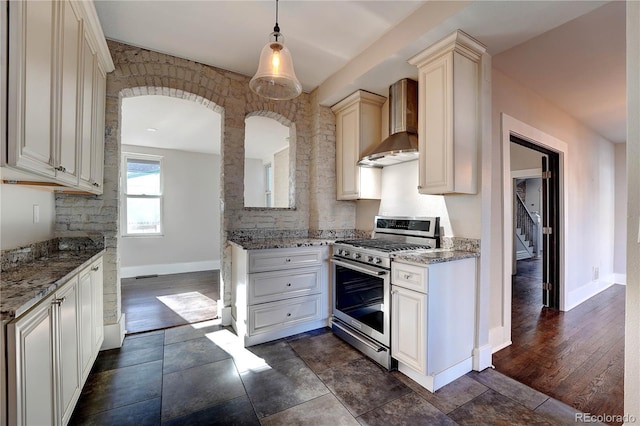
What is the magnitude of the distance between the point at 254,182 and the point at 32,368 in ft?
20.5

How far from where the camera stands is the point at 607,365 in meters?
2.31

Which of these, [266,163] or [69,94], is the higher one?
[266,163]

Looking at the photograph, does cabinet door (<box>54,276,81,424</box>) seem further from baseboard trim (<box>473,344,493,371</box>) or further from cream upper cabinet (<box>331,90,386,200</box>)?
baseboard trim (<box>473,344,493,371</box>)

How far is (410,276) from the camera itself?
2.07 metres

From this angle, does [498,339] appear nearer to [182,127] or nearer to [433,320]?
[433,320]

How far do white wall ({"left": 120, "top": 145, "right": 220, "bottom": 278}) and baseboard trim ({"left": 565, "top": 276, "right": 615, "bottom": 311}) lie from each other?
6.45 meters

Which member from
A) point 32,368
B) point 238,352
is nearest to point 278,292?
point 238,352

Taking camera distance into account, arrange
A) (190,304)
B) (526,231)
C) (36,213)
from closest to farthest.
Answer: (36,213) → (190,304) → (526,231)

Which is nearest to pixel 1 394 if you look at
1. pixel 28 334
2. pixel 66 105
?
pixel 28 334

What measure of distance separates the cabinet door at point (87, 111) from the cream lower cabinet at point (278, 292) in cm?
138

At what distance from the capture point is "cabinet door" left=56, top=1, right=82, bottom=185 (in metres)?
1.60

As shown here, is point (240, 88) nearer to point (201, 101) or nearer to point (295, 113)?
point (201, 101)

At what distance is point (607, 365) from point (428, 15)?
3.27 meters

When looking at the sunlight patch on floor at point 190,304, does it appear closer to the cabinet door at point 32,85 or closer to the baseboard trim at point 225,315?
the baseboard trim at point 225,315
